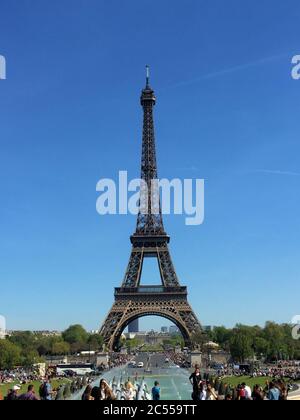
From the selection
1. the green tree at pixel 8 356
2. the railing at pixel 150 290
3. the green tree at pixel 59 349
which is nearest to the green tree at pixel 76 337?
the green tree at pixel 59 349

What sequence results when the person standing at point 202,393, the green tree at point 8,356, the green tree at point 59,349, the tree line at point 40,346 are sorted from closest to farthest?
the person standing at point 202,393
the green tree at point 8,356
the tree line at point 40,346
the green tree at point 59,349

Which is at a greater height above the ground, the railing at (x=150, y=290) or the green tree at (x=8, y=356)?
the railing at (x=150, y=290)

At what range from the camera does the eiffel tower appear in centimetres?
8031

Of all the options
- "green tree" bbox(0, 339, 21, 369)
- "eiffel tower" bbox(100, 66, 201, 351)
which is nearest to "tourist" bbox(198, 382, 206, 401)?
"green tree" bbox(0, 339, 21, 369)

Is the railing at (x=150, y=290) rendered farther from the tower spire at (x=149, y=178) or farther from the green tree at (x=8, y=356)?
the green tree at (x=8, y=356)

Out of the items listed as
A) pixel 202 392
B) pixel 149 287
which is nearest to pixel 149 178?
pixel 149 287

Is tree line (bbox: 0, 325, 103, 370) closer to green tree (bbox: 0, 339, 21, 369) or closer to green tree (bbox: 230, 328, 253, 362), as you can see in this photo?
green tree (bbox: 0, 339, 21, 369)

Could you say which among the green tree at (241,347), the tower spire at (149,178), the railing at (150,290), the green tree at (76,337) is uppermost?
the tower spire at (149,178)

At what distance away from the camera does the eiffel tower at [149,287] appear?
8031 cm

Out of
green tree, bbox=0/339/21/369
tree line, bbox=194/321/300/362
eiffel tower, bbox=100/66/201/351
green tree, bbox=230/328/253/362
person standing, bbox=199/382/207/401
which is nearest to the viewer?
person standing, bbox=199/382/207/401

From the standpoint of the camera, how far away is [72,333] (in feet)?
392

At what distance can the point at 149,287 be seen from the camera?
8269cm

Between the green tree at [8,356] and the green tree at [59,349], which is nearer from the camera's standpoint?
the green tree at [8,356]
